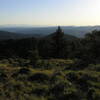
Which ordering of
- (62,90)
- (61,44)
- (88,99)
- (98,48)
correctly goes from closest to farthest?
1. (88,99)
2. (62,90)
3. (98,48)
4. (61,44)

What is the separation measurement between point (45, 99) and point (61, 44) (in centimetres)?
3760

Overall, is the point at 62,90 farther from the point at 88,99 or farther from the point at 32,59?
the point at 32,59

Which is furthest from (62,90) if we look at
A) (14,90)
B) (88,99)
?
(14,90)

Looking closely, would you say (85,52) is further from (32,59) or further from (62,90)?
(62,90)

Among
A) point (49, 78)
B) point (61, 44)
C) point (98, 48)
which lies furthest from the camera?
point (61, 44)

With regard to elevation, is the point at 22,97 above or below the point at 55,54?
above

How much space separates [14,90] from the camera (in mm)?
8672

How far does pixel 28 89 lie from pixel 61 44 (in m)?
36.3

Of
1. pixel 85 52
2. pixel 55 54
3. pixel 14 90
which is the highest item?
pixel 14 90

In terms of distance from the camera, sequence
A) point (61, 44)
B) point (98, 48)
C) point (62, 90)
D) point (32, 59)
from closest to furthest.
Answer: point (62, 90) < point (32, 59) < point (98, 48) < point (61, 44)

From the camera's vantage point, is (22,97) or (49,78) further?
(49,78)

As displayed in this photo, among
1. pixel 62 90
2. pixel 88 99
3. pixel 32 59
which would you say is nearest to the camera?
pixel 88 99

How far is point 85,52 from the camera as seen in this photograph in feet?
91.6

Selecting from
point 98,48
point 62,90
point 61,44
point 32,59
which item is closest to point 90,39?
point 98,48
